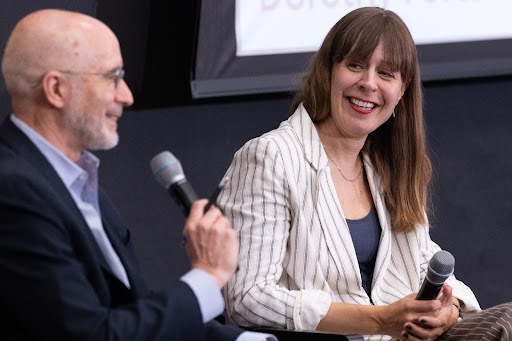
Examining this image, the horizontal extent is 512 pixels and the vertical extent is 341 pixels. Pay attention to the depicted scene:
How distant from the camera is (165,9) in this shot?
10.7 feet

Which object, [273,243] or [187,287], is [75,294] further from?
[273,243]

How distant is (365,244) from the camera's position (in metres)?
2.30

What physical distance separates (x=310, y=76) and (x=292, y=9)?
0.81m

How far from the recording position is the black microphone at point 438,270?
183 cm

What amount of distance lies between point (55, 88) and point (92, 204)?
0.25 meters

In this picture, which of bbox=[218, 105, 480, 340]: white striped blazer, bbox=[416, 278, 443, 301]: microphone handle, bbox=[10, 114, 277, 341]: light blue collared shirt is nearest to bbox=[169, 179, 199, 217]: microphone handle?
bbox=[10, 114, 277, 341]: light blue collared shirt

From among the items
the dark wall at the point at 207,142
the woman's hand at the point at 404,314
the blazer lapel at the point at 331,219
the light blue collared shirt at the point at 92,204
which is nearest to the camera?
the light blue collared shirt at the point at 92,204

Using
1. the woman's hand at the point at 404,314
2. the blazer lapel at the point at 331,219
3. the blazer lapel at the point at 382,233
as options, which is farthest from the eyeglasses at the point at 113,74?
the blazer lapel at the point at 382,233

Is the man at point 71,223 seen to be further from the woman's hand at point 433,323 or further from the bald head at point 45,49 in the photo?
the woman's hand at point 433,323

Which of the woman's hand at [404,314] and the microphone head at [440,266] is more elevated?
the microphone head at [440,266]

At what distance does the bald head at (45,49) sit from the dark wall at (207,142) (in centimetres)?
164

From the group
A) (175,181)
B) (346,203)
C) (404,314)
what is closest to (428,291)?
(404,314)

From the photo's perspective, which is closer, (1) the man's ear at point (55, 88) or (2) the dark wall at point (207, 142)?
(1) the man's ear at point (55, 88)

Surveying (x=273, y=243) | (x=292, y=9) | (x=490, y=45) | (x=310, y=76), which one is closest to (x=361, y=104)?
(x=310, y=76)
